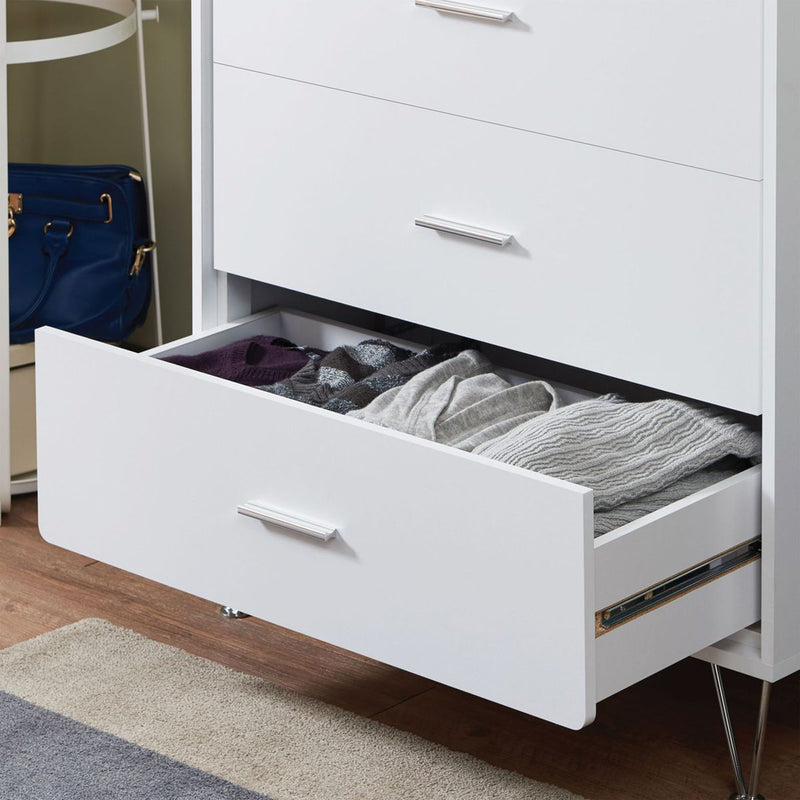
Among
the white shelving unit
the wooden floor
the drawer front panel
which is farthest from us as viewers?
the white shelving unit

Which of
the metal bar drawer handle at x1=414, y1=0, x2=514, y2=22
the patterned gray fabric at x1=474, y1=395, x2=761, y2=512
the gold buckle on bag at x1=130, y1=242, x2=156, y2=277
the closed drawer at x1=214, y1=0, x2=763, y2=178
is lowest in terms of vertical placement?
the patterned gray fabric at x1=474, y1=395, x2=761, y2=512

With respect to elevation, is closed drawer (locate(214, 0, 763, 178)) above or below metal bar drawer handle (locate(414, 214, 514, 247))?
above

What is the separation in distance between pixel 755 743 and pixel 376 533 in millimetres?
434

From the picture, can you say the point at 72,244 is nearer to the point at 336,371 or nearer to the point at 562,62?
the point at 336,371

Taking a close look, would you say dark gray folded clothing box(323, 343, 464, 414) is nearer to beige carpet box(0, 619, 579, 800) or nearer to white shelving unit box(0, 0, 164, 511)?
beige carpet box(0, 619, 579, 800)

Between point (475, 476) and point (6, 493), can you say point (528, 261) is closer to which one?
point (475, 476)

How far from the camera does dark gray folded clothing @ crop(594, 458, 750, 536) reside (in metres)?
1.28

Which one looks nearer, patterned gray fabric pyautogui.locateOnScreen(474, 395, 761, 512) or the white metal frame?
patterned gray fabric pyautogui.locateOnScreen(474, 395, 761, 512)

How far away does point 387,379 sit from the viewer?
59.9 inches

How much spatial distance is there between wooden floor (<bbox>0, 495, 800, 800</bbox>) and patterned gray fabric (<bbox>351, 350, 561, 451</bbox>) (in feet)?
1.17

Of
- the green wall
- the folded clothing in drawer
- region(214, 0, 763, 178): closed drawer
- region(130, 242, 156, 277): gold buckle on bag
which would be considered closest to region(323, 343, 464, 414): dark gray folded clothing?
the folded clothing in drawer

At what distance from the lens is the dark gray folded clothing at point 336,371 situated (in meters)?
1.51

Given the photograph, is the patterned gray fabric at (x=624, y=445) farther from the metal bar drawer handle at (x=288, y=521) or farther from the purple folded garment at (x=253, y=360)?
the purple folded garment at (x=253, y=360)

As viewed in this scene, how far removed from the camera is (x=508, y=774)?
1.46 m
